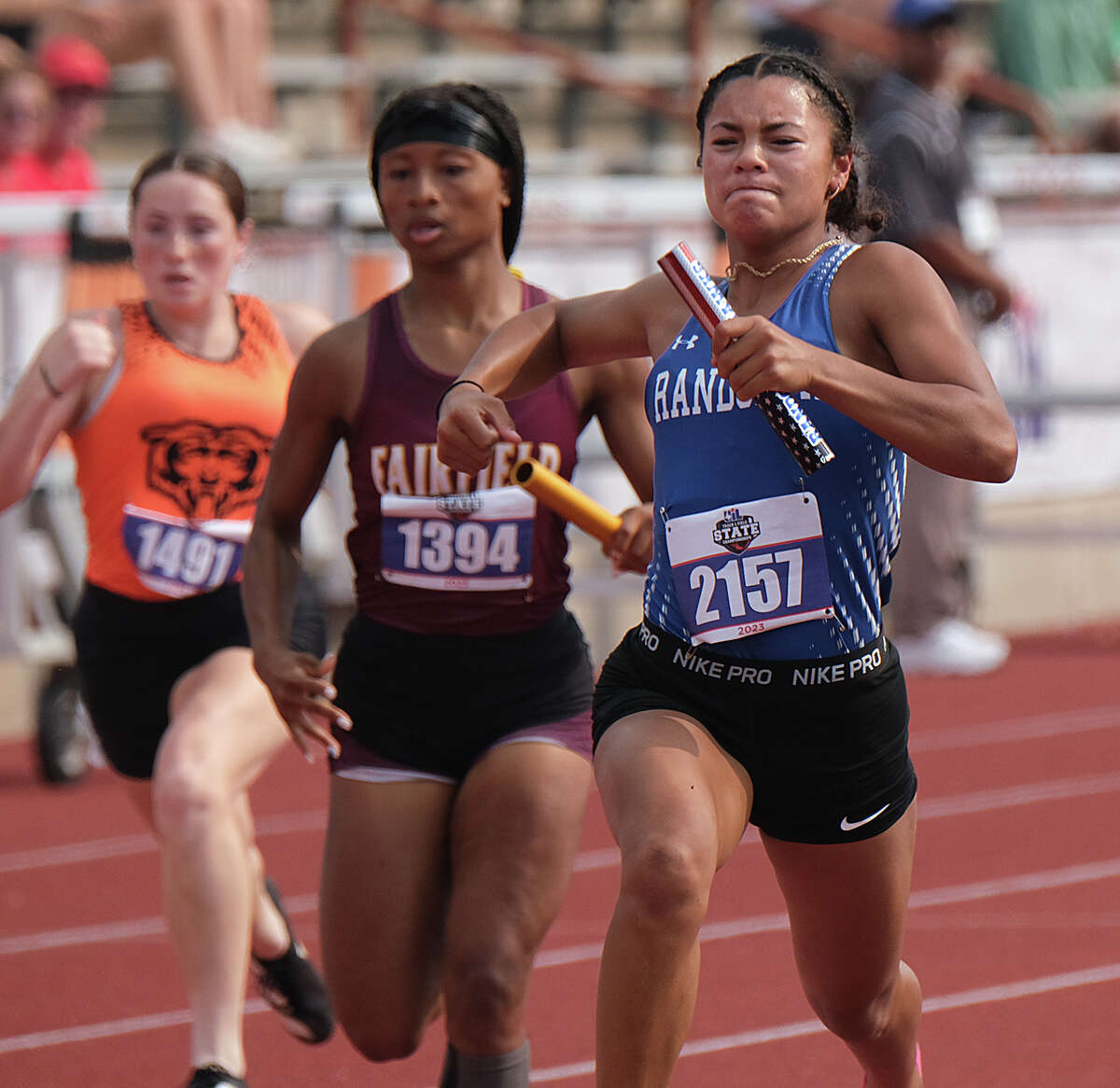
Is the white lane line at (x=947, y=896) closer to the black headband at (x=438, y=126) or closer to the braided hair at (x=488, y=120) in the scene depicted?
the braided hair at (x=488, y=120)

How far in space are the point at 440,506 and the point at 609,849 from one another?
115 inches

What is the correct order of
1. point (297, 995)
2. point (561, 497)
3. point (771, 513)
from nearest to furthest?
1. point (771, 513)
2. point (561, 497)
3. point (297, 995)

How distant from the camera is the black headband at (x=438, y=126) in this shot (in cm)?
387

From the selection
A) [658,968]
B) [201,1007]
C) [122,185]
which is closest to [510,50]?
[122,185]

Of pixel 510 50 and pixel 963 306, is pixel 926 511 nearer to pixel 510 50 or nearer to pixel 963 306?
pixel 963 306

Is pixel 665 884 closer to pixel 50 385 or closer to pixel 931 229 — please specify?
pixel 50 385

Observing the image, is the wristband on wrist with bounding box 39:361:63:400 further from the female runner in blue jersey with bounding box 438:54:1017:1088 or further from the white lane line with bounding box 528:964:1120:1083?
the white lane line with bounding box 528:964:1120:1083

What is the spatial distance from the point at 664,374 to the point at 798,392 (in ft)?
0.80

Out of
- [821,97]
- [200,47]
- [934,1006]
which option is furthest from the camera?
[200,47]

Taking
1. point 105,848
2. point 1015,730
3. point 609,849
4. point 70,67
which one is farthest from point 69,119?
point 1015,730

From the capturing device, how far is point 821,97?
3.23 m

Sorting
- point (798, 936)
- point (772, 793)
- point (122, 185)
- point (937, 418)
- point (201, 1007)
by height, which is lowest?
point (201, 1007)

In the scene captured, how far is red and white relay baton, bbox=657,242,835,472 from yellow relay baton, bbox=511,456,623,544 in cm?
55

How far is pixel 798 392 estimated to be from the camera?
3.09 meters
